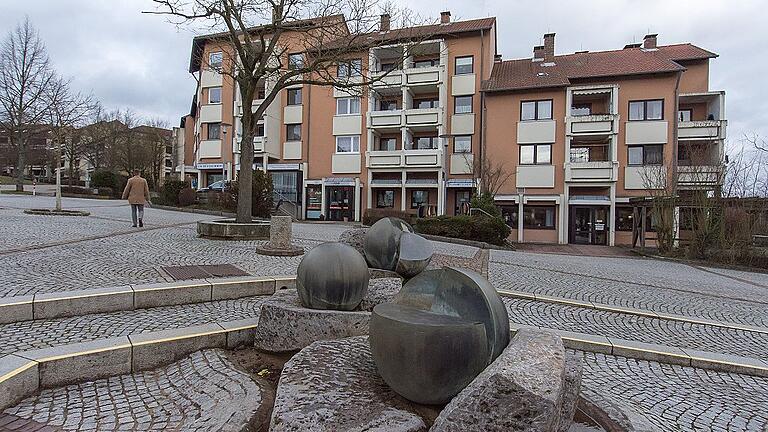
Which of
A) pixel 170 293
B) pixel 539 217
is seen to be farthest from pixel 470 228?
pixel 170 293

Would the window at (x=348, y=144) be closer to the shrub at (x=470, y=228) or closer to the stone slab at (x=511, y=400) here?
the shrub at (x=470, y=228)

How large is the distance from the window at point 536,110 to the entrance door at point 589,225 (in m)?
6.49

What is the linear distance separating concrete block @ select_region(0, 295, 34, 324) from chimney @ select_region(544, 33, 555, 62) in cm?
3677

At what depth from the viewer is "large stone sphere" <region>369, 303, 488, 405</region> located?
8.91 feet

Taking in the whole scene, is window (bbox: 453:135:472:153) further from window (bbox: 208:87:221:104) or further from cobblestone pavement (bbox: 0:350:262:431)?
cobblestone pavement (bbox: 0:350:262:431)

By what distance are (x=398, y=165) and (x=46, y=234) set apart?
22.3 meters

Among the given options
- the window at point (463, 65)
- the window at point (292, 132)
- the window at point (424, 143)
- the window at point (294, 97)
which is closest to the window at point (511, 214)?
the window at point (424, 143)

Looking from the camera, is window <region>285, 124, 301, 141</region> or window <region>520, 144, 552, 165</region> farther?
window <region>285, 124, 301, 141</region>

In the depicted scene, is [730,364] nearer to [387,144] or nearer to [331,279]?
[331,279]

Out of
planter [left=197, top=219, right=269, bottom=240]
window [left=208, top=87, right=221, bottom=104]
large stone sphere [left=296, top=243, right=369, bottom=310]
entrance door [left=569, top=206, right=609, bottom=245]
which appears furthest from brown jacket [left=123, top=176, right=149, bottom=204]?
entrance door [left=569, top=206, right=609, bottom=245]

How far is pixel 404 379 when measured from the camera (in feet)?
9.34

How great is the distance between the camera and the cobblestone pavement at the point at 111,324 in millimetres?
4062

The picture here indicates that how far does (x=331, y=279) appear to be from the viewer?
4438 millimetres

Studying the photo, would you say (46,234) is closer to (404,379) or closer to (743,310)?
(404,379)
